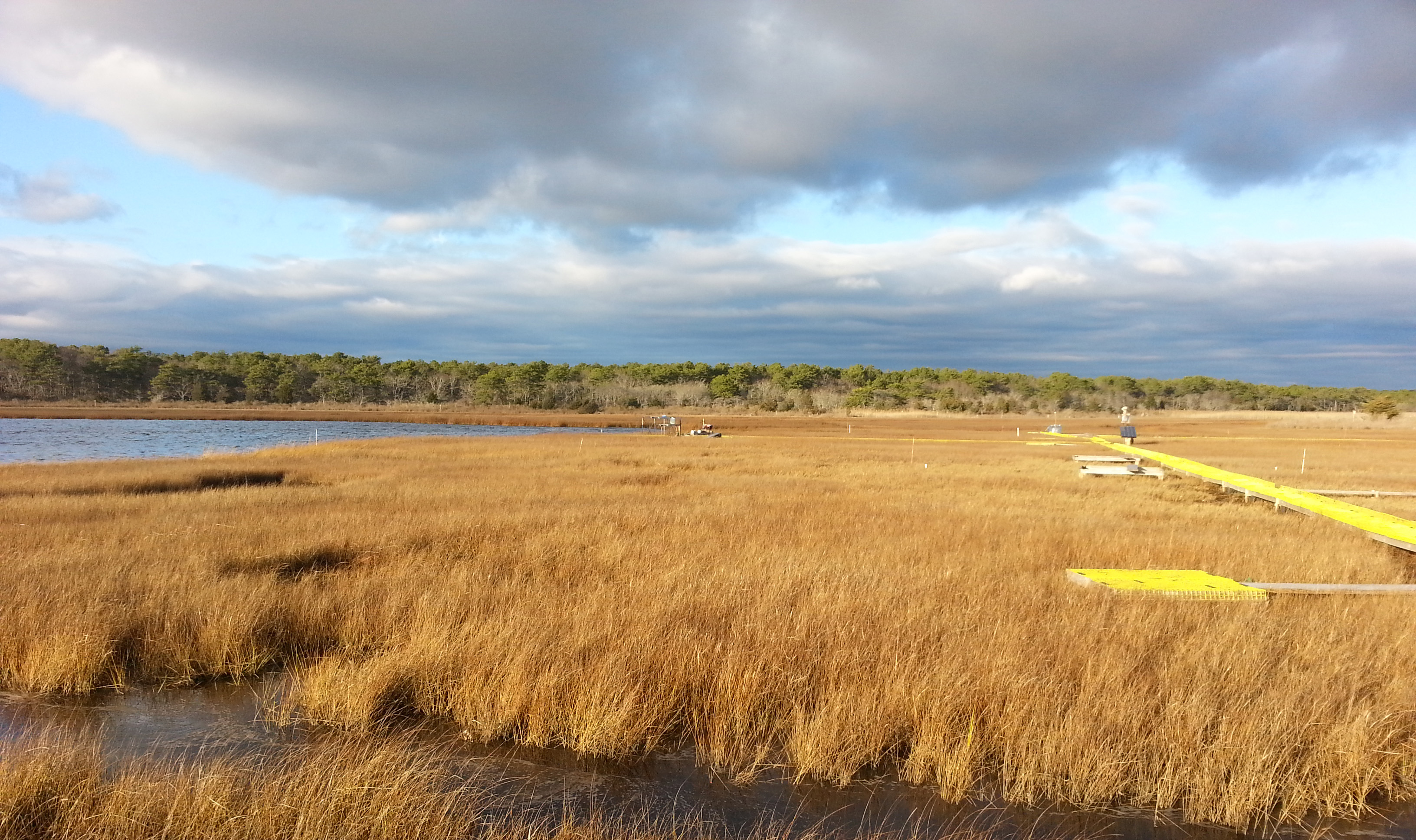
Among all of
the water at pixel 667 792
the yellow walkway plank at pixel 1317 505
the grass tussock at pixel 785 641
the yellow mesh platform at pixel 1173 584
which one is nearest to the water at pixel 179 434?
the grass tussock at pixel 785 641

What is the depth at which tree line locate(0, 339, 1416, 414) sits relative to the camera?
114 meters

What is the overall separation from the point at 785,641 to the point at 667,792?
224cm

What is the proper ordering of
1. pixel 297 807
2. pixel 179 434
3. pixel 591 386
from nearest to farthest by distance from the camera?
pixel 297 807
pixel 179 434
pixel 591 386

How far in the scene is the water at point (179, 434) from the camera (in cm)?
3447

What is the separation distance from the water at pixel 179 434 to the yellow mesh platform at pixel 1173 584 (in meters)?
32.9

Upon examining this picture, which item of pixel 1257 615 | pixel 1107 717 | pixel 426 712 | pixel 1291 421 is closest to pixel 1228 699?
pixel 1107 717

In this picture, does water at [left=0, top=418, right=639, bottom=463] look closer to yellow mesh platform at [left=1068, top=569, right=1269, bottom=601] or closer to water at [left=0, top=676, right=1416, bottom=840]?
water at [left=0, top=676, right=1416, bottom=840]

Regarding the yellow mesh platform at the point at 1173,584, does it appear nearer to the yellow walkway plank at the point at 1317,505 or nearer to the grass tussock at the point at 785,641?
the grass tussock at the point at 785,641

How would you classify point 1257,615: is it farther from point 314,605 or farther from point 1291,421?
point 1291,421

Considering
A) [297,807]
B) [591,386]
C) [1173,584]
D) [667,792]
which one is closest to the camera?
[297,807]

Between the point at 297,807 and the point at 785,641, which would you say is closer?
the point at 297,807

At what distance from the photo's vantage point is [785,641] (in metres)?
6.88

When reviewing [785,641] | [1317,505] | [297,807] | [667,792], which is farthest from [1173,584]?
[297,807]

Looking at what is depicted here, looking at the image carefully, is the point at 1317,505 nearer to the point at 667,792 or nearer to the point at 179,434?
the point at 667,792
